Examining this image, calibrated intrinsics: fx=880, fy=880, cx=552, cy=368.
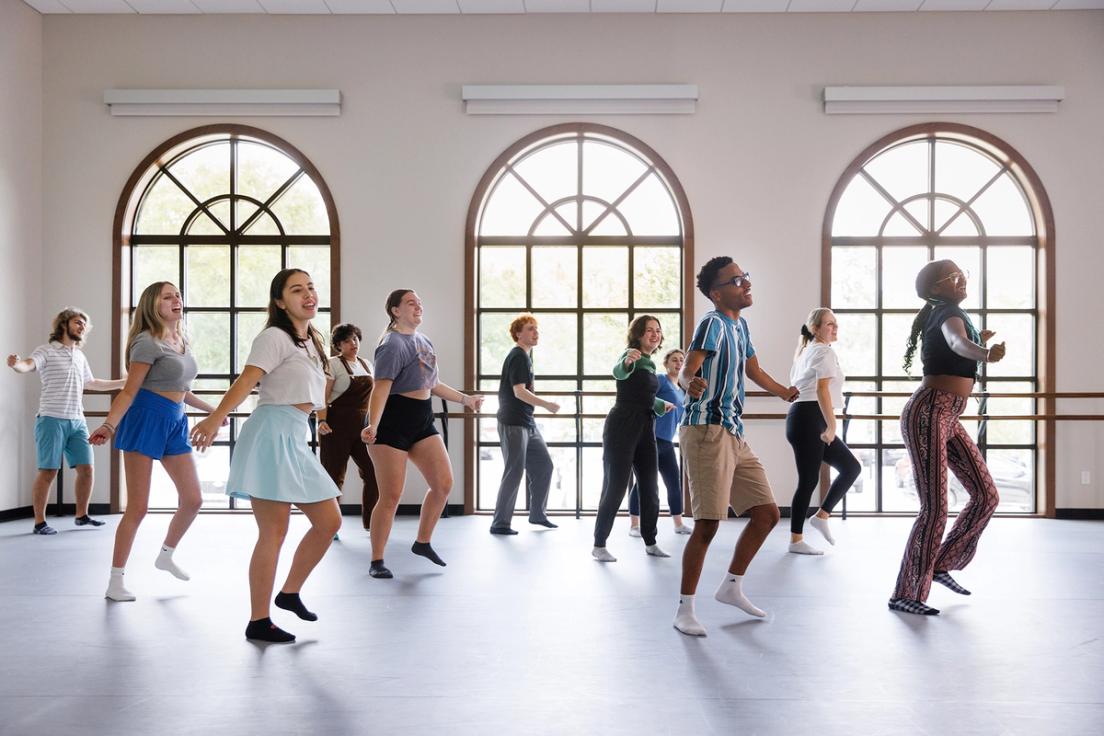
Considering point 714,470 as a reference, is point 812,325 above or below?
above

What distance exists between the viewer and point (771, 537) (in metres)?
5.71

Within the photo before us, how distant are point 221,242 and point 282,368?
449 cm

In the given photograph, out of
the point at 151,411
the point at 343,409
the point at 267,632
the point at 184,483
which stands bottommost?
the point at 267,632

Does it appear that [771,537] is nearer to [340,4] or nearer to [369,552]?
[369,552]

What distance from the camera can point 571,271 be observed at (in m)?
7.08

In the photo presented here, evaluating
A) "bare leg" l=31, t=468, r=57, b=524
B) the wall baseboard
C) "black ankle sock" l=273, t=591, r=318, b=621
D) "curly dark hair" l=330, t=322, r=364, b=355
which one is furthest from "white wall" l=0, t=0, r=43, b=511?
the wall baseboard

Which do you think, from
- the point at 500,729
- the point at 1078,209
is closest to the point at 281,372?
the point at 500,729

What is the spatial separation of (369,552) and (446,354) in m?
2.21

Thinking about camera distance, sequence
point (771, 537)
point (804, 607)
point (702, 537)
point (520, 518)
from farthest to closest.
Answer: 1. point (520, 518)
2. point (771, 537)
3. point (804, 607)
4. point (702, 537)

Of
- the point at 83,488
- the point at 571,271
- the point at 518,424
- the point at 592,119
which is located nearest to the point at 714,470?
the point at 518,424

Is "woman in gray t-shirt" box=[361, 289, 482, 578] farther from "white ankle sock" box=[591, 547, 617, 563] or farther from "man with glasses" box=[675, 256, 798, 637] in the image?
"man with glasses" box=[675, 256, 798, 637]

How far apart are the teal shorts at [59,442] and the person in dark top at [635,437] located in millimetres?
3725

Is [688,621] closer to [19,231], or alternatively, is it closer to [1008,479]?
[1008,479]

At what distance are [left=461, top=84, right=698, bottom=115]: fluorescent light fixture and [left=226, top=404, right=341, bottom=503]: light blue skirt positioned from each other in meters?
4.35
